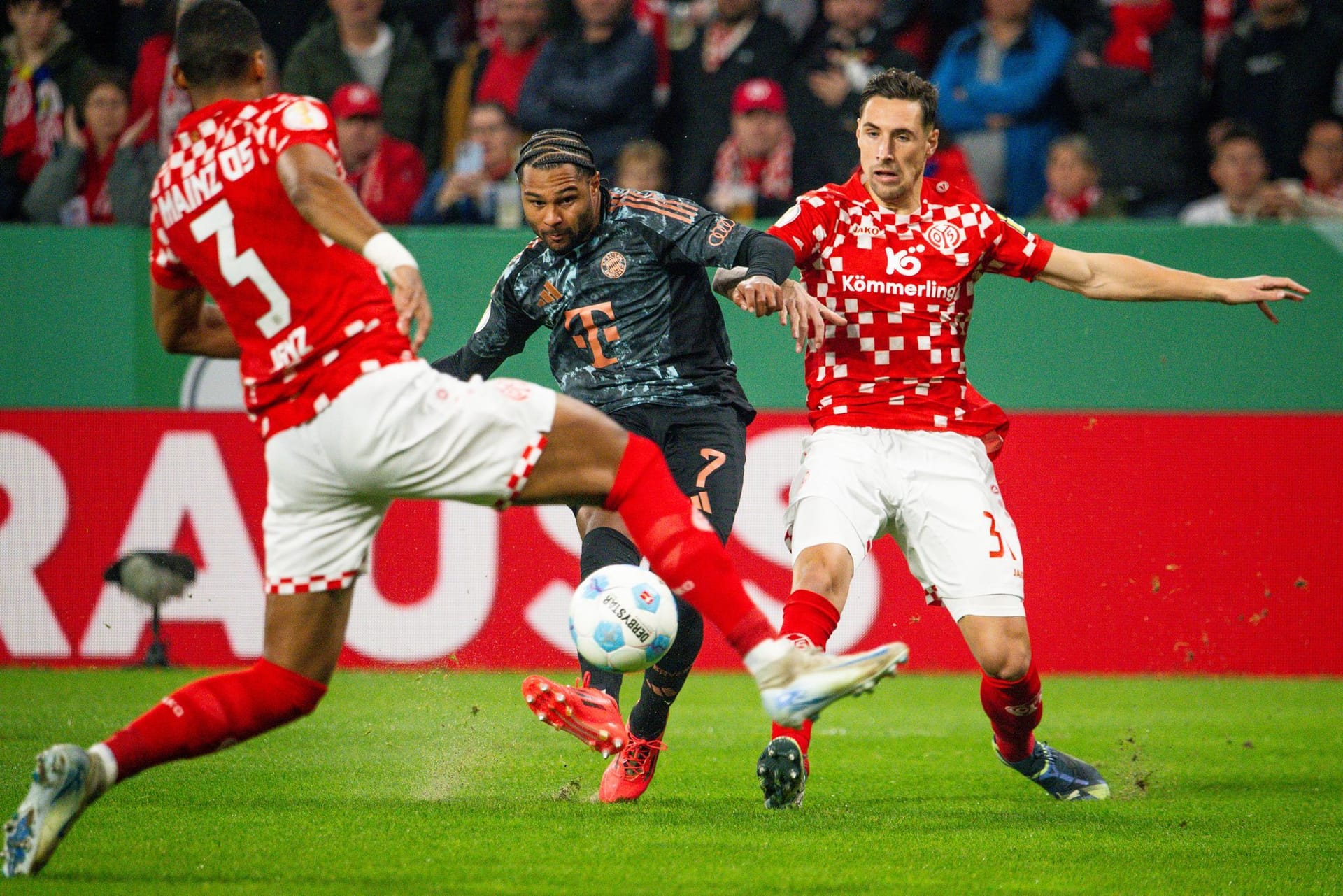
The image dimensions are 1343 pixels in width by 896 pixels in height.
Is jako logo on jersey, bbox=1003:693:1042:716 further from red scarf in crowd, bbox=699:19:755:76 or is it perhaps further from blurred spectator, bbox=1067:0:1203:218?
red scarf in crowd, bbox=699:19:755:76

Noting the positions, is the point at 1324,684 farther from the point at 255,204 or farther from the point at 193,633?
the point at 255,204

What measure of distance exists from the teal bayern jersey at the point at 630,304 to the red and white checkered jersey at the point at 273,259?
4.99ft

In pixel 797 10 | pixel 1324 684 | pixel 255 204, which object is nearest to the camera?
pixel 255 204

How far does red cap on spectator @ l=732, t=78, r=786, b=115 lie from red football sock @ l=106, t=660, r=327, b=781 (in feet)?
23.5

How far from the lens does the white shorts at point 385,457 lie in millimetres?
4258

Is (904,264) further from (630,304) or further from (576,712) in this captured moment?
(576,712)

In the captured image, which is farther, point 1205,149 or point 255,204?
point 1205,149

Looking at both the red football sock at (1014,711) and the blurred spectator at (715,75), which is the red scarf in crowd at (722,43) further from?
the red football sock at (1014,711)

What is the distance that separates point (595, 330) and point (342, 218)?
1.83 metres

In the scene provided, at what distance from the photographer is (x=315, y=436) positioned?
4328 mm

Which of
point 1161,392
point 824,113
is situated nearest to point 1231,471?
point 1161,392

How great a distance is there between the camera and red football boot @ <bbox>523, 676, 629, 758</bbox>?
17.2 feet

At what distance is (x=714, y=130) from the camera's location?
37.6ft

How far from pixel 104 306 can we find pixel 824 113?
4998 mm
